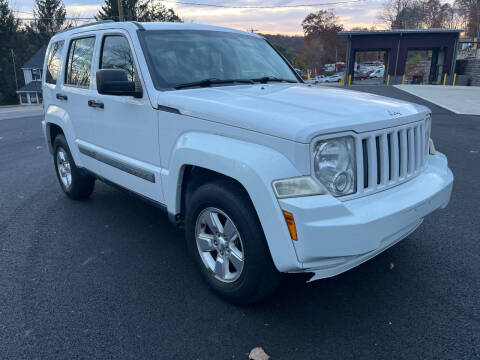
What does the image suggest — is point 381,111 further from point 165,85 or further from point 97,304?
point 97,304

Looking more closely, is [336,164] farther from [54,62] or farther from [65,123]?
[54,62]

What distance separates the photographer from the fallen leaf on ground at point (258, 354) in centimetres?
246

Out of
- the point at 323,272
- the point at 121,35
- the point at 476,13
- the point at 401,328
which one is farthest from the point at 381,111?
the point at 476,13

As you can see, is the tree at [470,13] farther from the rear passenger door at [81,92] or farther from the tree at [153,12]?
the rear passenger door at [81,92]

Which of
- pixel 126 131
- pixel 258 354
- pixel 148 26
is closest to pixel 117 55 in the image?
pixel 148 26

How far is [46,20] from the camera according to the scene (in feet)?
206

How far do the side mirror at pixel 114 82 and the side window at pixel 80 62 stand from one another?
1130 mm

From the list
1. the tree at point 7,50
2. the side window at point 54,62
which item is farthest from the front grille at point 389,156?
the tree at point 7,50

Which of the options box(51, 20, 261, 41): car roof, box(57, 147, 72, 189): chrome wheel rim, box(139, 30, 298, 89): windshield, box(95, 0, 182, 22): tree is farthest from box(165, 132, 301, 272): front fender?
box(95, 0, 182, 22): tree

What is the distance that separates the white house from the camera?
5888 centimetres

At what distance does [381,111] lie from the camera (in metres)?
2.79

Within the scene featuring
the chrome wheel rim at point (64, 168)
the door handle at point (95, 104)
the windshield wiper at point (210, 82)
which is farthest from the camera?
the chrome wheel rim at point (64, 168)

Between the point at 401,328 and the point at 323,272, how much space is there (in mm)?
713

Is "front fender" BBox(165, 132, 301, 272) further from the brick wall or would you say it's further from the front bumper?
the brick wall
